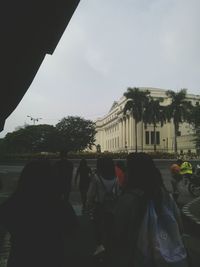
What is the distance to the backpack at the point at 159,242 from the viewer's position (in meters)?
2.96

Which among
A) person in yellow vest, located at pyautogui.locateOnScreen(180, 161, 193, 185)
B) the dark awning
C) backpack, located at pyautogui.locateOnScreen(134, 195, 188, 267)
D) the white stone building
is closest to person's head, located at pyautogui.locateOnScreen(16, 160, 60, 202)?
backpack, located at pyautogui.locateOnScreen(134, 195, 188, 267)

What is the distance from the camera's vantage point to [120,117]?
369 feet

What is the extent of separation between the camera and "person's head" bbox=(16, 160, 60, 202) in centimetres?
344

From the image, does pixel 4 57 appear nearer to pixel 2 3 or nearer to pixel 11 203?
pixel 2 3

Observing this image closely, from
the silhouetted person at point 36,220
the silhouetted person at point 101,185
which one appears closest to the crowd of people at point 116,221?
the silhouetted person at point 36,220

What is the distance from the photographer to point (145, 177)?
3.23 metres

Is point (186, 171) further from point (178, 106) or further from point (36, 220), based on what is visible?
point (178, 106)

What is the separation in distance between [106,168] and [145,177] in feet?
11.8

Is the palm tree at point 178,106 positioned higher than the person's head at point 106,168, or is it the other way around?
the palm tree at point 178,106

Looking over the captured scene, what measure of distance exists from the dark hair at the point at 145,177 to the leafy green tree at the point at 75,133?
8554 cm

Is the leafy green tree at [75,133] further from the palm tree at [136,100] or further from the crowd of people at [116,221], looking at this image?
the crowd of people at [116,221]

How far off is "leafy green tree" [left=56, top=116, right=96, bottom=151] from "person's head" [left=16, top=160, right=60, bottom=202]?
8532cm

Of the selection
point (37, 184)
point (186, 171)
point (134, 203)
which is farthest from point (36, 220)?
point (186, 171)

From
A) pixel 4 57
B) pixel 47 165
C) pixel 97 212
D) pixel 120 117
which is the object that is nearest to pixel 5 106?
pixel 4 57
